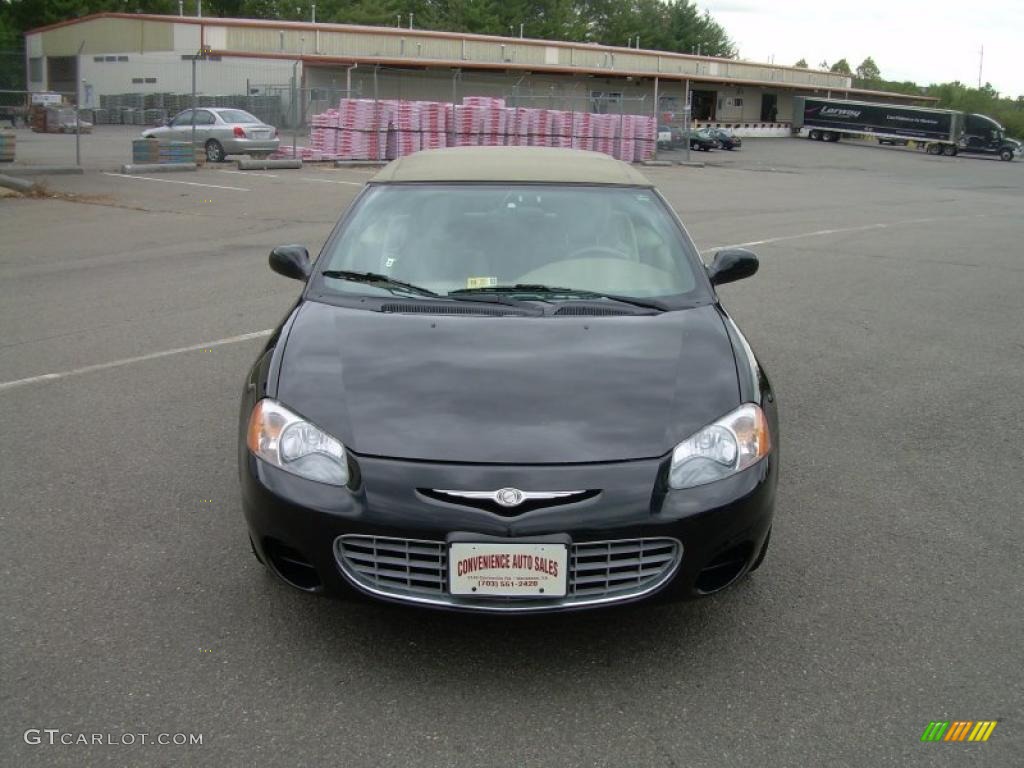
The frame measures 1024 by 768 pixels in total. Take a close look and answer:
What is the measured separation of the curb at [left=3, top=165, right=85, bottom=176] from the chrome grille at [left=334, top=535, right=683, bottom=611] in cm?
1826

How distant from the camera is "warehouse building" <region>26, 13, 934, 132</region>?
149 feet

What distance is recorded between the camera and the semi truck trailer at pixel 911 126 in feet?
196

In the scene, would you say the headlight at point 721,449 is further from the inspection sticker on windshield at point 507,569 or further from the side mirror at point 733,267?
the side mirror at point 733,267

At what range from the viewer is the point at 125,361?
6.73 metres

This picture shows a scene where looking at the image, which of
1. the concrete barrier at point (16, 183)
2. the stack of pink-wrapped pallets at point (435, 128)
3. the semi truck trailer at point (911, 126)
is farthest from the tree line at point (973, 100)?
the concrete barrier at point (16, 183)

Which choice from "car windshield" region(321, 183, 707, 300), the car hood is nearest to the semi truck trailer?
"car windshield" region(321, 183, 707, 300)

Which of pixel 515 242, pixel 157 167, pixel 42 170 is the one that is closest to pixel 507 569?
pixel 515 242

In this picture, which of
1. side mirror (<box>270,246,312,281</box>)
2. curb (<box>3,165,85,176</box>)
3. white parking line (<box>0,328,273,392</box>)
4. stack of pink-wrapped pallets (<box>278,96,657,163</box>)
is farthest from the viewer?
stack of pink-wrapped pallets (<box>278,96,657,163</box>)

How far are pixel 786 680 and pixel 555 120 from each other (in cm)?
3089

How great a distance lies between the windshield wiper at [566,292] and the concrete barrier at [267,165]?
2242cm

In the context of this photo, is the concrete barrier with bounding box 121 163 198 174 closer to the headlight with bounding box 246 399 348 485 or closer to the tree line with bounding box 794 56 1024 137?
the headlight with bounding box 246 399 348 485

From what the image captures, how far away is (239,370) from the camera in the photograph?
21.4ft

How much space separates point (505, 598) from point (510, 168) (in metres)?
2.57

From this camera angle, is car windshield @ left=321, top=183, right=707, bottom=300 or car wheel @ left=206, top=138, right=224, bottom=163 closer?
car windshield @ left=321, top=183, right=707, bottom=300
